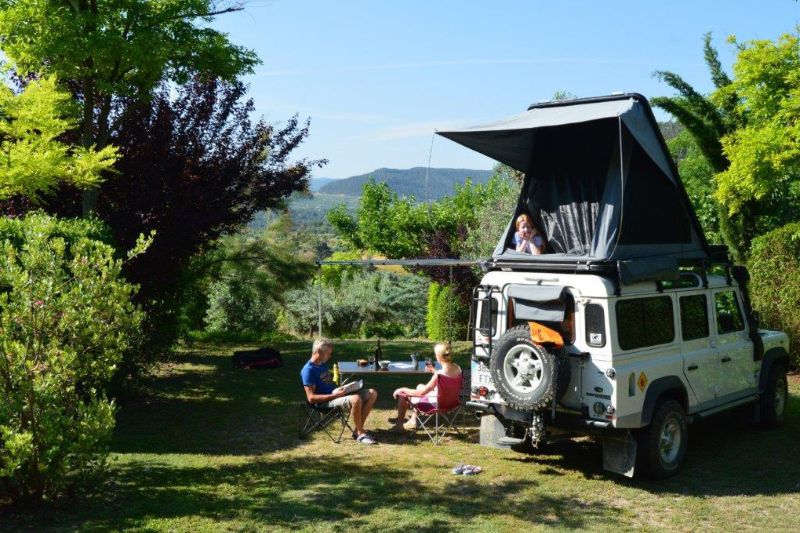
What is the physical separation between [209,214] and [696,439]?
8188 mm

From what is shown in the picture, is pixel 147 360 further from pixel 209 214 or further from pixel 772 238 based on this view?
pixel 772 238

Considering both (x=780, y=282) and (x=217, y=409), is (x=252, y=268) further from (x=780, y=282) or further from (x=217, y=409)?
(x=780, y=282)

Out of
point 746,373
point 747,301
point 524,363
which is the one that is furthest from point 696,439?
point 524,363

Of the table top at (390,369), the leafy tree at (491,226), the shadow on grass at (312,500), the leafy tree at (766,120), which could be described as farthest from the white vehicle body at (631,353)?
the leafy tree at (491,226)

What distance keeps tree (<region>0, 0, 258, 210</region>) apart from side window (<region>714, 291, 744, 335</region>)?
8.87 metres

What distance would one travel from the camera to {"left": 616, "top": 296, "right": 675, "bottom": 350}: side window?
6.93 m

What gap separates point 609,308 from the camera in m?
→ 6.80

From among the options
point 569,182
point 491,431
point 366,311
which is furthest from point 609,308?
point 366,311

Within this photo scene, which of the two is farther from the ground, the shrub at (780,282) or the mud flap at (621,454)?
the shrub at (780,282)

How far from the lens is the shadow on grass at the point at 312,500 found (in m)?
6.07

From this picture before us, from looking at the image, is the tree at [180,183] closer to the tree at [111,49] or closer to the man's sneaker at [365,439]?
the tree at [111,49]

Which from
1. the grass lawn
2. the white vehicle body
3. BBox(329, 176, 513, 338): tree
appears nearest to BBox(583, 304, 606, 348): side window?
the white vehicle body

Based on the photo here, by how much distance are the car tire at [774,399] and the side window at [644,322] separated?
259cm

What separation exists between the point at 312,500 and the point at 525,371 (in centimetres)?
234
